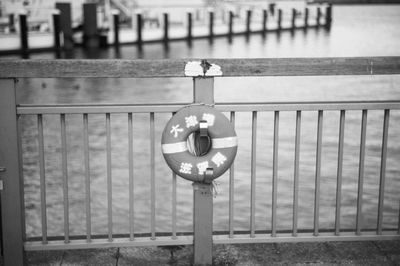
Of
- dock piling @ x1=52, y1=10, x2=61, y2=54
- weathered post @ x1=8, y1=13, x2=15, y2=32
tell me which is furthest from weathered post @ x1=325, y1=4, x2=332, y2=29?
weathered post @ x1=8, y1=13, x2=15, y2=32

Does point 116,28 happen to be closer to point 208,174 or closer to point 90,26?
point 90,26

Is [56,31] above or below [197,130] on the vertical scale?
below

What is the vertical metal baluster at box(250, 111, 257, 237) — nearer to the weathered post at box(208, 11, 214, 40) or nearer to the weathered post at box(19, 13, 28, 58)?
the weathered post at box(19, 13, 28, 58)

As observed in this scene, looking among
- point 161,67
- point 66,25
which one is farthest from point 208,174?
point 66,25

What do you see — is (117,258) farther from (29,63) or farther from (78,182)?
(78,182)

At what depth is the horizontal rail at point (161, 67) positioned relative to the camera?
12.2 ft

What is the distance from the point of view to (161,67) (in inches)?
147

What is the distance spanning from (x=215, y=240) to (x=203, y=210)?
0.72ft

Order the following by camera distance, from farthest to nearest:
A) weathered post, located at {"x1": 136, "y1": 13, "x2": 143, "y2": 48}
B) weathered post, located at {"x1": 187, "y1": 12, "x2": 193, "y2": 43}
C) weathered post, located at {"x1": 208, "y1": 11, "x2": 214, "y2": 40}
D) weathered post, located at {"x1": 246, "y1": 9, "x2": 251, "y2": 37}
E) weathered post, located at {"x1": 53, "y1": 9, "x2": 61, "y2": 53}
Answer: weathered post, located at {"x1": 246, "y1": 9, "x2": 251, "y2": 37}, weathered post, located at {"x1": 208, "y1": 11, "x2": 214, "y2": 40}, weathered post, located at {"x1": 187, "y1": 12, "x2": 193, "y2": 43}, weathered post, located at {"x1": 136, "y1": 13, "x2": 143, "y2": 48}, weathered post, located at {"x1": 53, "y1": 9, "x2": 61, "y2": 53}

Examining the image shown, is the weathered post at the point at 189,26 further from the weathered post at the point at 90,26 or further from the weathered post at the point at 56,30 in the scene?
the weathered post at the point at 56,30

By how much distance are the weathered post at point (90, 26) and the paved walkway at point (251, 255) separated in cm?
2159

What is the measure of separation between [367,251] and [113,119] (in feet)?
23.6

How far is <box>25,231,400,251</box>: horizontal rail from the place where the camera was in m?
3.97

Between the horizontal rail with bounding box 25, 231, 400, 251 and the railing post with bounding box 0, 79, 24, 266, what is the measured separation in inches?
3.7
